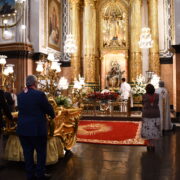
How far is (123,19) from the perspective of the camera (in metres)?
17.9

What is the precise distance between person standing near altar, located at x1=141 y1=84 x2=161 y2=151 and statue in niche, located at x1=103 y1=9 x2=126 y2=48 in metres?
11.9

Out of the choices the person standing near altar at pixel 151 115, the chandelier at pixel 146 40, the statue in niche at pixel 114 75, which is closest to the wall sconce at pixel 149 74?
the chandelier at pixel 146 40

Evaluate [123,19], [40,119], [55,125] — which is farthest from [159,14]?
[40,119]

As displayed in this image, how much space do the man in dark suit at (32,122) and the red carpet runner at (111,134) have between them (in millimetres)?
3361

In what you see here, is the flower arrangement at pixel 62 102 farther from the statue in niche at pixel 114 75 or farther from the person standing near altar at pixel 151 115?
the statue in niche at pixel 114 75

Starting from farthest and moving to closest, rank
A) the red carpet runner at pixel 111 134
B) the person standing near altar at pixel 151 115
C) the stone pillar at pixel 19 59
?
1. the stone pillar at pixel 19 59
2. the red carpet runner at pixel 111 134
3. the person standing near altar at pixel 151 115

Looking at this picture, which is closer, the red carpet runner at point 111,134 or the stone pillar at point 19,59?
the red carpet runner at point 111,134

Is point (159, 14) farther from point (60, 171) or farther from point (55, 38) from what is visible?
point (60, 171)

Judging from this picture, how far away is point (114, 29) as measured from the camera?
59.1ft

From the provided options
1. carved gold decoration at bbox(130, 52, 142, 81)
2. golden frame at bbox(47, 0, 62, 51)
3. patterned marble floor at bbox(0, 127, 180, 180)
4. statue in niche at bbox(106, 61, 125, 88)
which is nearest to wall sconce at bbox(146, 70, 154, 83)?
carved gold decoration at bbox(130, 52, 142, 81)

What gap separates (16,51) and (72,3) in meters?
6.70

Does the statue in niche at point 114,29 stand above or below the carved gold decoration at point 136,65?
above

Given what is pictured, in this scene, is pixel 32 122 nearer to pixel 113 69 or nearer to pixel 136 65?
pixel 136 65

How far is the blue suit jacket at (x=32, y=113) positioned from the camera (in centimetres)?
389
